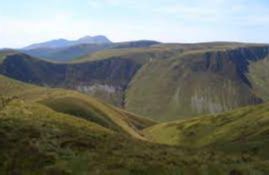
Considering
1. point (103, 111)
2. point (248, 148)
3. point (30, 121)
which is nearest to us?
point (30, 121)

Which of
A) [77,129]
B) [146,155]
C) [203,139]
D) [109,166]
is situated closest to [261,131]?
[203,139]

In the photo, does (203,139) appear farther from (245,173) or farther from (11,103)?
(245,173)

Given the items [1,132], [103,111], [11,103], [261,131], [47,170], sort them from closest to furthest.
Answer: [47,170]
[1,132]
[11,103]
[261,131]
[103,111]

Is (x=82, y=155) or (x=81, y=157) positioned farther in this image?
(x=82, y=155)

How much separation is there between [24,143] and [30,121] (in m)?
22.5

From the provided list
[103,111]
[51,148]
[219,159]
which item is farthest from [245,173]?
[103,111]

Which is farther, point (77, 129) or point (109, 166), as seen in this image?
point (77, 129)

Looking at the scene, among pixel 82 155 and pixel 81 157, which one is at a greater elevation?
pixel 81 157

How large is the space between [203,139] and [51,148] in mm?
127213

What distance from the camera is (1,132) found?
259 ft

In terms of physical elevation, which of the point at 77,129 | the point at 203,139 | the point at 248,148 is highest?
the point at 77,129

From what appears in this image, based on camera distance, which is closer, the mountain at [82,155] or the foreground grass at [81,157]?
the foreground grass at [81,157]

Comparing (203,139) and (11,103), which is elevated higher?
(11,103)

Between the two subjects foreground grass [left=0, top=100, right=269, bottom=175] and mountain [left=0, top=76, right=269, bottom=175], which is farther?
mountain [left=0, top=76, right=269, bottom=175]
